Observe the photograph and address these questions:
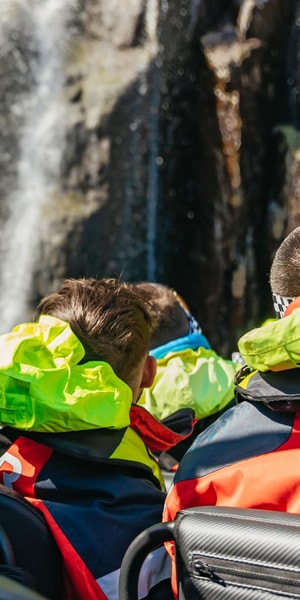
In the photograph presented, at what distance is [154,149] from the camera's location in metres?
9.83

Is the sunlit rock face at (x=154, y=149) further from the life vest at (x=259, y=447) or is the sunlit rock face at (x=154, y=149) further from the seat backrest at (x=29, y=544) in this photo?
the life vest at (x=259, y=447)

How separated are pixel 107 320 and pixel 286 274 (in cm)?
50

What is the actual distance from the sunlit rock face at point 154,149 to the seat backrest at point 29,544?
24.3 ft

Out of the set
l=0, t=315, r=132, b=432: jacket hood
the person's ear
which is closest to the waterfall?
the person's ear

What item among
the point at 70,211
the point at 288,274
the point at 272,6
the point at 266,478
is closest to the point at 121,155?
the point at 70,211

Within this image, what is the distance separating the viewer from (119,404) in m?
2.03

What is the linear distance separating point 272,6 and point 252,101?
1.09m

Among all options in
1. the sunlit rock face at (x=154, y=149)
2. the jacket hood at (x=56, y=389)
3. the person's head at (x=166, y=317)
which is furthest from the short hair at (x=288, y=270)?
the sunlit rock face at (x=154, y=149)

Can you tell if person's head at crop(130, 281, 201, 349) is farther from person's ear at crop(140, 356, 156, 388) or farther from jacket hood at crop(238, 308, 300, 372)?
jacket hood at crop(238, 308, 300, 372)

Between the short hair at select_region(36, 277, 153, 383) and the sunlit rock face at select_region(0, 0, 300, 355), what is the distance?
685cm

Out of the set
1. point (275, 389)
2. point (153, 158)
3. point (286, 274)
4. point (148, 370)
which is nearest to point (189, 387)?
point (148, 370)

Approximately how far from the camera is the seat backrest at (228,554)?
4.55ft

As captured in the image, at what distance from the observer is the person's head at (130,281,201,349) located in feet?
11.2

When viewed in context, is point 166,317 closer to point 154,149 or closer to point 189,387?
point 189,387
